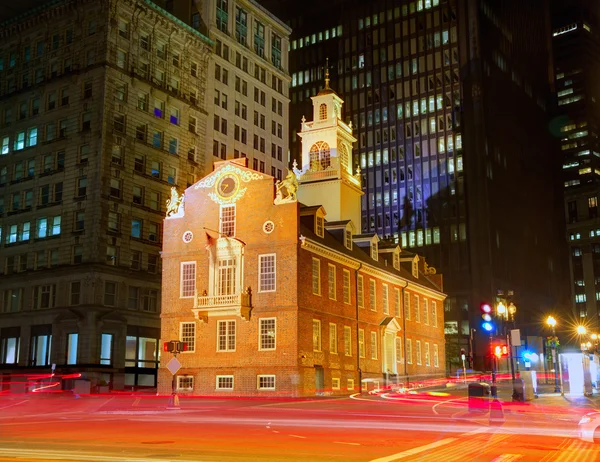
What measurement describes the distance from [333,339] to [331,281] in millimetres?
4288

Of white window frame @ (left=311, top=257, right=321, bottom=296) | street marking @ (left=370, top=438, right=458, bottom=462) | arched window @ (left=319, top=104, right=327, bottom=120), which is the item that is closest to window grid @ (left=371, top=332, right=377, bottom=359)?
white window frame @ (left=311, top=257, right=321, bottom=296)

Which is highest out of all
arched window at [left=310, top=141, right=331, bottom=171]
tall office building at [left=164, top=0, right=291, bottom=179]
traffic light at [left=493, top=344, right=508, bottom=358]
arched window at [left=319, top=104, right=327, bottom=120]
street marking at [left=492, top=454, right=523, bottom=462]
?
tall office building at [left=164, top=0, right=291, bottom=179]

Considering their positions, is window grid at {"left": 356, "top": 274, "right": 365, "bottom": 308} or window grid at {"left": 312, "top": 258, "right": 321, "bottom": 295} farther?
window grid at {"left": 356, "top": 274, "right": 365, "bottom": 308}

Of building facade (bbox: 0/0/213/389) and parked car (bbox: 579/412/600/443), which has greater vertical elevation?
building facade (bbox: 0/0/213/389)

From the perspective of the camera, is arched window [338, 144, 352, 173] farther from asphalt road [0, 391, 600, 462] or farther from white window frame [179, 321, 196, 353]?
asphalt road [0, 391, 600, 462]

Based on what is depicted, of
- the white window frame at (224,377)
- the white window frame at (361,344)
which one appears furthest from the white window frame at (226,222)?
the white window frame at (361,344)

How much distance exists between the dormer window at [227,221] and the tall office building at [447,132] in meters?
57.5

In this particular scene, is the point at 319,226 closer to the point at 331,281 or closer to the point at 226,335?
the point at 331,281

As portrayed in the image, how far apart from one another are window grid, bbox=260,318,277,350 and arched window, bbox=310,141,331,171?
21.2m

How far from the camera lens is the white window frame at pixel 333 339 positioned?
53.0 m

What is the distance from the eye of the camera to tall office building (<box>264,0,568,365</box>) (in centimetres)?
11550

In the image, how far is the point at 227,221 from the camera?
2048 inches

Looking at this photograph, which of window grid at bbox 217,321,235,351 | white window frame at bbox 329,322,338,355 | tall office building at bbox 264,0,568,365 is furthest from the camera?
tall office building at bbox 264,0,568,365

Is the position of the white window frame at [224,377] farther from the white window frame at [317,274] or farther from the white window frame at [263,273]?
the white window frame at [317,274]
